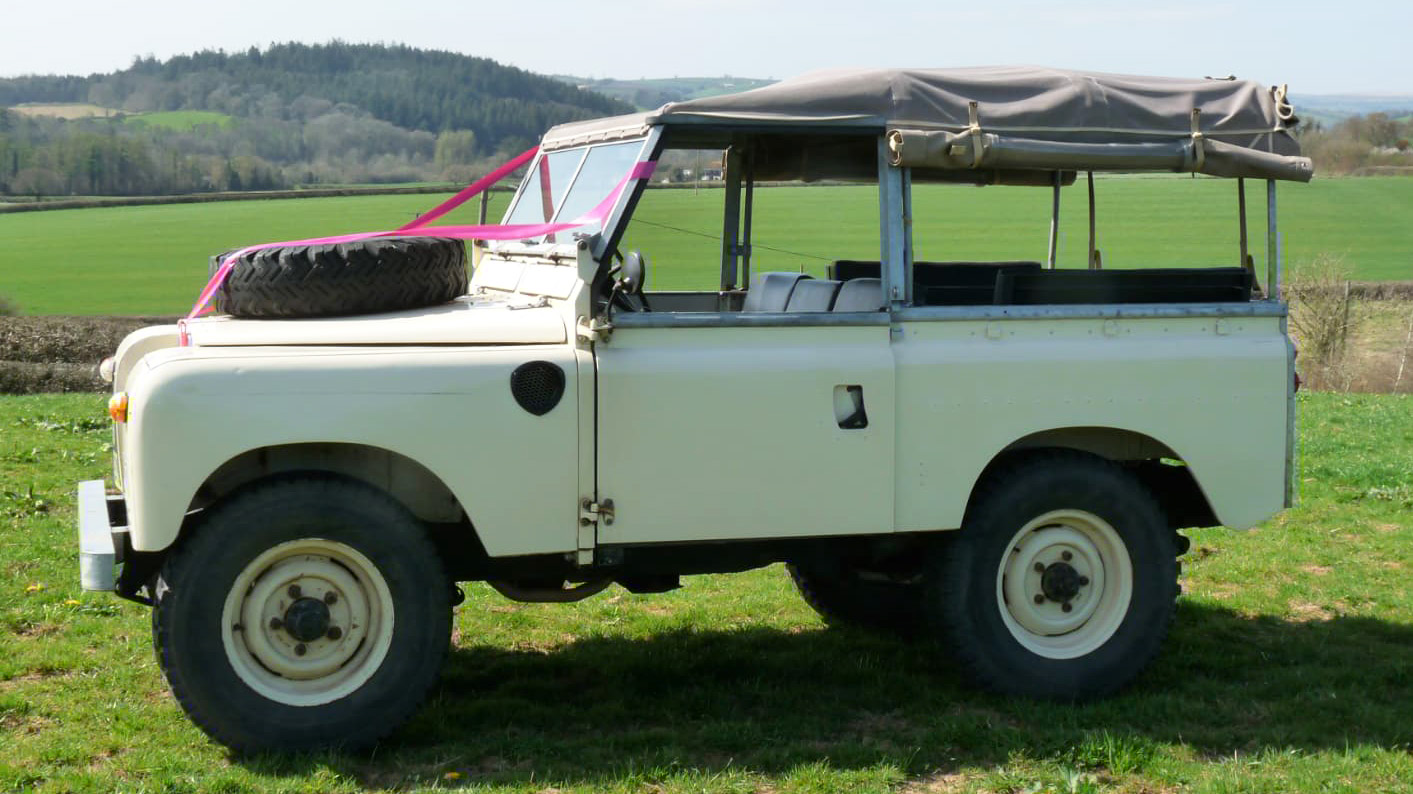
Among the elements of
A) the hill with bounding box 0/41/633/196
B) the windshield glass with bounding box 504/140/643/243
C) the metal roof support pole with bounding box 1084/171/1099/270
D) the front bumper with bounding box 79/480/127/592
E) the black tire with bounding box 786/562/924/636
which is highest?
the hill with bounding box 0/41/633/196

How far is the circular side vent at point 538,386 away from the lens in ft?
16.6

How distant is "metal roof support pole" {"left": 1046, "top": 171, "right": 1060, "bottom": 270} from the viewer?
23.1 ft

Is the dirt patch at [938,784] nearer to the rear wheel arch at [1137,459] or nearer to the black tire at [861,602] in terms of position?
the rear wheel arch at [1137,459]

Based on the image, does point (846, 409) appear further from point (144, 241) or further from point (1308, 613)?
point (144, 241)

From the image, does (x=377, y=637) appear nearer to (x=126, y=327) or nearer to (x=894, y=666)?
(x=894, y=666)

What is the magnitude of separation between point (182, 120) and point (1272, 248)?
113512 millimetres

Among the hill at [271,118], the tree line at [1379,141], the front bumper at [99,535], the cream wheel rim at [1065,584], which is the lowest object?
the cream wheel rim at [1065,584]

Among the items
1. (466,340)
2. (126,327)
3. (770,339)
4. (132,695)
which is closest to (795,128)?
(770,339)

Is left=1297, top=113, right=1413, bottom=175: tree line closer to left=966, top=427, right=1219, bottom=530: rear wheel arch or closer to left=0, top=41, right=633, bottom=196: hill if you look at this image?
left=0, top=41, right=633, bottom=196: hill

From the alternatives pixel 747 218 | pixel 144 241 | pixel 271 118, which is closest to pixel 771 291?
pixel 747 218

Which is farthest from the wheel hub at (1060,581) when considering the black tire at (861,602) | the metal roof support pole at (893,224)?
the metal roof support pole at (893,224)

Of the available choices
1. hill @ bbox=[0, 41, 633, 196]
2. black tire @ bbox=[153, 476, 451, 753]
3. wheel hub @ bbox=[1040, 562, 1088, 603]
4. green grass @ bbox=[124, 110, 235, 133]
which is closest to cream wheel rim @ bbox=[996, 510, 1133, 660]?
wheel hub @ bbox=[1040, 562, 1088, 603]

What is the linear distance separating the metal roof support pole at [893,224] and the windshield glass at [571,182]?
937 millimetres

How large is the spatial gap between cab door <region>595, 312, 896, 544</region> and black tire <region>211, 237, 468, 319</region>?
90cm
